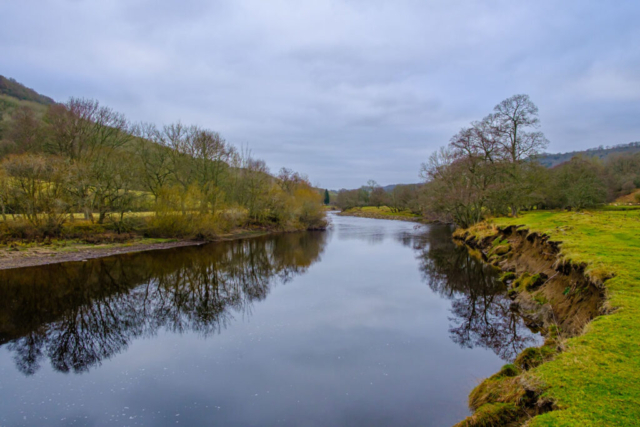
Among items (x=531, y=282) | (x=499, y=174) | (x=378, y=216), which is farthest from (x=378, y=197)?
(x=531, y=282)

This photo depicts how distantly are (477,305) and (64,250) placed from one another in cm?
2417

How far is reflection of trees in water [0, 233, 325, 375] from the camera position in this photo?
873 cm

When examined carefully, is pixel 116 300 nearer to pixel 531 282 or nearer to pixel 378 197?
pixel 531 282

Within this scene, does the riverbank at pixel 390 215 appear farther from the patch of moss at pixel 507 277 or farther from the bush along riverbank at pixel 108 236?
the patch of moss at pixel 507 277

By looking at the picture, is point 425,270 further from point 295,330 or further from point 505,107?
point 505,107

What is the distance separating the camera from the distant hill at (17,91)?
6938cm

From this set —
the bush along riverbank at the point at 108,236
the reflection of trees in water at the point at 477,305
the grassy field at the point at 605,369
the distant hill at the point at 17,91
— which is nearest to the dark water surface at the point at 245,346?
the reflection of trees in water at the point at 477,305

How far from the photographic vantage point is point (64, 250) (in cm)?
2105

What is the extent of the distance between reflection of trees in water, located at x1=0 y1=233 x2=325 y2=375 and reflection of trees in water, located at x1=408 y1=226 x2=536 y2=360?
24.5ft

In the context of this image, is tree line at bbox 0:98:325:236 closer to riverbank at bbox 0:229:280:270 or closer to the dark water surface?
riverbank at bbox 0:229:280:270

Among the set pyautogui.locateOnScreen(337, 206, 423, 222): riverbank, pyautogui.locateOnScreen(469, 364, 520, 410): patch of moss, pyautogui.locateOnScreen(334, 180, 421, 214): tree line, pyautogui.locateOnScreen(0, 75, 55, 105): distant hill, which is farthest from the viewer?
pyautogui.locateOnScreen(334, 180, 421, 214): tree line

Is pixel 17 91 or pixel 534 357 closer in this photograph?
pixel 534 357

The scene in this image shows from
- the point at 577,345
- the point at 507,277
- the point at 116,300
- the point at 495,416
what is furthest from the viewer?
the point at 507,277

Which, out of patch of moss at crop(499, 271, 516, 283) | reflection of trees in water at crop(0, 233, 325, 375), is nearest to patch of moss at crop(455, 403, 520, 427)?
reflection of trees in water at crop(0, 233, 325, 375)
